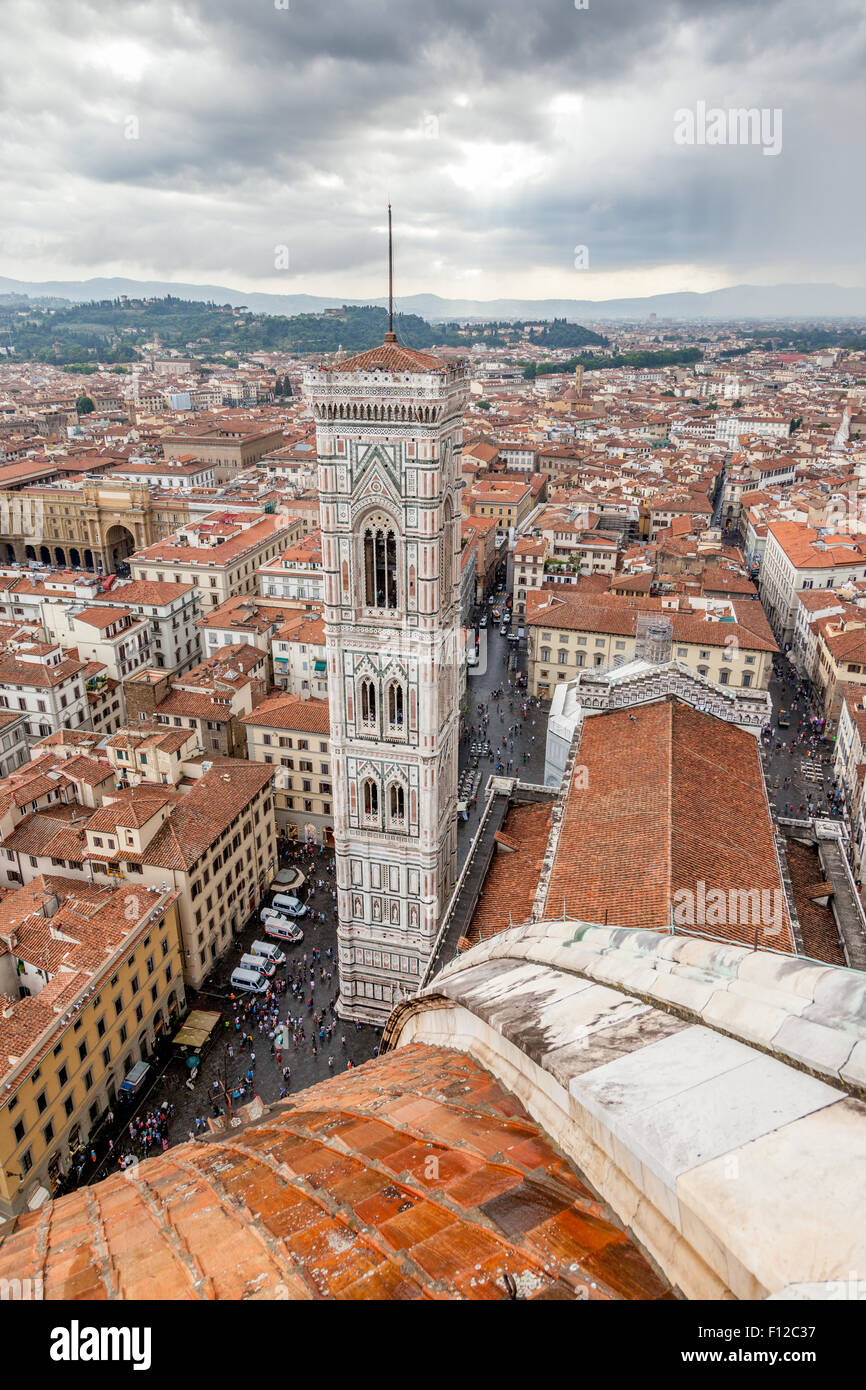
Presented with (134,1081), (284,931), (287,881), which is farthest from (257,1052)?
(287,881)

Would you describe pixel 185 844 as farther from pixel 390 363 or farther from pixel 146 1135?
pixel 390 363

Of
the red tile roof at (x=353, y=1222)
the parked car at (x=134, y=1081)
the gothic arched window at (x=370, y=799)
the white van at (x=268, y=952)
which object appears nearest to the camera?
the red tile roof at (x=353, y=1222)

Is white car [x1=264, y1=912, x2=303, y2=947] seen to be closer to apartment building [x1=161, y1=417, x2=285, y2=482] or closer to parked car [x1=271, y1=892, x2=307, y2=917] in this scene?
parked car [x1=271, y1=892, x2=307, y2=917]

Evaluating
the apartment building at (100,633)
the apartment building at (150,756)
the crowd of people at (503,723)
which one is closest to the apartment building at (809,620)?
the crowd of people at (503,723)

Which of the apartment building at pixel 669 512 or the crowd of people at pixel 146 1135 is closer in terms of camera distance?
the crowd of people at pixel 146 1135

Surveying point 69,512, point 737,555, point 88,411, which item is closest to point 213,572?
point 69,512

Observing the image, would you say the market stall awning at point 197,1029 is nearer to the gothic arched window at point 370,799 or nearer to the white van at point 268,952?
the white van at point 268,952
